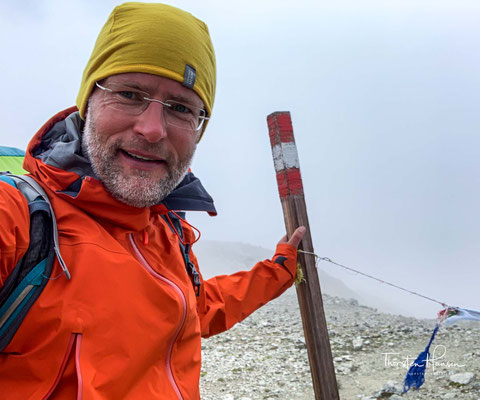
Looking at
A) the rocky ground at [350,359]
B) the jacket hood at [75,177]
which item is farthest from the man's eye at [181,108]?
the rocky ground at [350,359]

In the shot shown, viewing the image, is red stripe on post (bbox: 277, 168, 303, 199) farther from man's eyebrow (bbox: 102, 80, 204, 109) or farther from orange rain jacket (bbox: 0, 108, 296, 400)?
man's eyebrow (bbox: 102, 80, 204, 109)

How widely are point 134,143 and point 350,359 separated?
17.1 ft

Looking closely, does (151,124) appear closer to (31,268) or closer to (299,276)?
(31,268)

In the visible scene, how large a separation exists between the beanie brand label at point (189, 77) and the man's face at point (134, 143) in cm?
4

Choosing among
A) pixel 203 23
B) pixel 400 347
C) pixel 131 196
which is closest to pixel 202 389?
pixel 400 347

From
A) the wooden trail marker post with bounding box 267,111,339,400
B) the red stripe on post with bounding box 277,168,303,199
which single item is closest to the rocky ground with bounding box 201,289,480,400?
the wooden trail marker post with bounding box 267,111,339,400

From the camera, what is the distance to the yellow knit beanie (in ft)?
7.06

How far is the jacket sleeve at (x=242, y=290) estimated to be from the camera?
3.12 meters

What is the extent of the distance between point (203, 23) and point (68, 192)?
4.53 ft

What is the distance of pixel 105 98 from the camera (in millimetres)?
2184

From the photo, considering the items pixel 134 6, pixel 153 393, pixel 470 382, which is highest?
pixel 134 6

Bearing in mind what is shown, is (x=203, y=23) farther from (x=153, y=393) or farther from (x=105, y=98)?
(x=153, y=393)

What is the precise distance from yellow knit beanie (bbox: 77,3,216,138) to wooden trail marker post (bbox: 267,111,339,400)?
1343mm

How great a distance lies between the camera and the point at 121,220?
2084 mm
